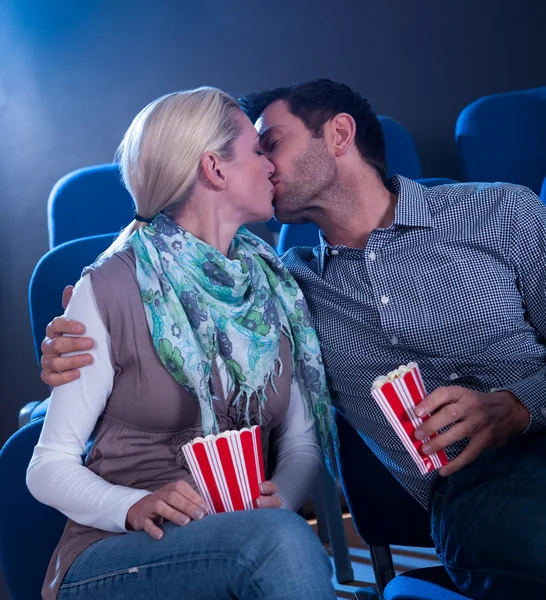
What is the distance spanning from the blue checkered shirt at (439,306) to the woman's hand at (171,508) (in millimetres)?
462

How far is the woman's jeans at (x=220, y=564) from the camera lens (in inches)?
41.8

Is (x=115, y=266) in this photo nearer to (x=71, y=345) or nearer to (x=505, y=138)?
(x=71, y=345)

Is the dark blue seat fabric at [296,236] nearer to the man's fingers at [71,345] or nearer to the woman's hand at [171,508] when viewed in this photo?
the man's fingers at [71,345]

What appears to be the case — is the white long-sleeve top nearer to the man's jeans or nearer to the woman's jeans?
the woman's jeans

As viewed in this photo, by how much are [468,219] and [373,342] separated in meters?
0.30

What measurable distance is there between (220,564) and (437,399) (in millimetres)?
376

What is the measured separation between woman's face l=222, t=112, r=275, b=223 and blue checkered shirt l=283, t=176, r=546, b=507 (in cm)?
19

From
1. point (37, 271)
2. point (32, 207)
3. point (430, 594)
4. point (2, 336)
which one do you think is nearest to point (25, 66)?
point (32, 207)

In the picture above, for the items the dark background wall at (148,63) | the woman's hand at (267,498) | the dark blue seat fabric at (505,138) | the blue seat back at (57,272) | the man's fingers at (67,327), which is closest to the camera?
the woman's hand at (267,498)

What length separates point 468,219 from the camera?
156 centimetres

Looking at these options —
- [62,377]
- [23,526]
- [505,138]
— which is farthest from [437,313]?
[505,138]

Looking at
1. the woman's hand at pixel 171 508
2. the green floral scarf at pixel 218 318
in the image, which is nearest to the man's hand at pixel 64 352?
the green floral scarf at pixel 218 318

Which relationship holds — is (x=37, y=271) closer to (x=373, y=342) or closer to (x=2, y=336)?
(x=373, y=342)

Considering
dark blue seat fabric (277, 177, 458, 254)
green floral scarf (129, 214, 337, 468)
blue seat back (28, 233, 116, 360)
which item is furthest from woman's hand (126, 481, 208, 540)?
dark blue seat fabric (277, 177, 458, 254)
